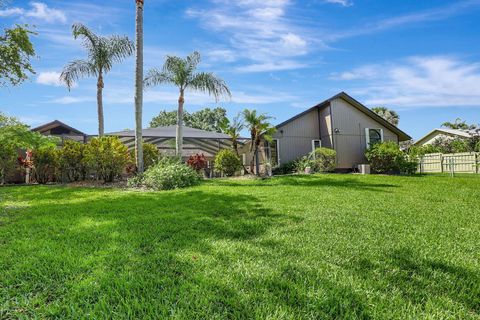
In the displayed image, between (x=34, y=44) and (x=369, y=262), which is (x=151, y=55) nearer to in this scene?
(x=34, y=44)

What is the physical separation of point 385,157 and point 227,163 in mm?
9342

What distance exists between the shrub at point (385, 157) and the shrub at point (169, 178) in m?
11.6

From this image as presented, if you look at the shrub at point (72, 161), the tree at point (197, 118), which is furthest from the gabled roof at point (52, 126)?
the tree at point (197, 118)

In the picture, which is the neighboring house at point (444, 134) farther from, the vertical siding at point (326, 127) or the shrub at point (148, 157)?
the shrub at point (148, 157)

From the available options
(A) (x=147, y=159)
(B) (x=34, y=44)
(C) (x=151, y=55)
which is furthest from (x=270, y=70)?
(B) (x=34, y=44)

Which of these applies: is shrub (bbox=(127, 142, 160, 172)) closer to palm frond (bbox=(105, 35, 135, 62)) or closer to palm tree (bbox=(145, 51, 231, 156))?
palm tree (bbox=(145, 51, 231, 156))

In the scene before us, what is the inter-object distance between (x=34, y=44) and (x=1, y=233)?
8224mm

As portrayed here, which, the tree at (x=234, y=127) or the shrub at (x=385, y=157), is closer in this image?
the tree at (x=234, y=127)

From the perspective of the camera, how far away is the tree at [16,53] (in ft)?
28.5

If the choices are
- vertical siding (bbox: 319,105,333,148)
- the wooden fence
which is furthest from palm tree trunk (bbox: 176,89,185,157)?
the wooden fence

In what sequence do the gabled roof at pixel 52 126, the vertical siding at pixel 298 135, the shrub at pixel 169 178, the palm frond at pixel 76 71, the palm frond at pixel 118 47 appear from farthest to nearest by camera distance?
the gabled roof at pixel 52 126 → the vertical siding at pixel 298 135 → the palm frond at pixel 76 71 → the palm frond at pixel 118 47 → the shrub at pixel 169 178

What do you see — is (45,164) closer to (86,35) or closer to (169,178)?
(169,178)

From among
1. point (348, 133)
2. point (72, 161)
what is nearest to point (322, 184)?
point (348, 133)

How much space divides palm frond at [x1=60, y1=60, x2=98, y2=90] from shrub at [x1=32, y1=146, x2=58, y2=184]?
554 centimetres
